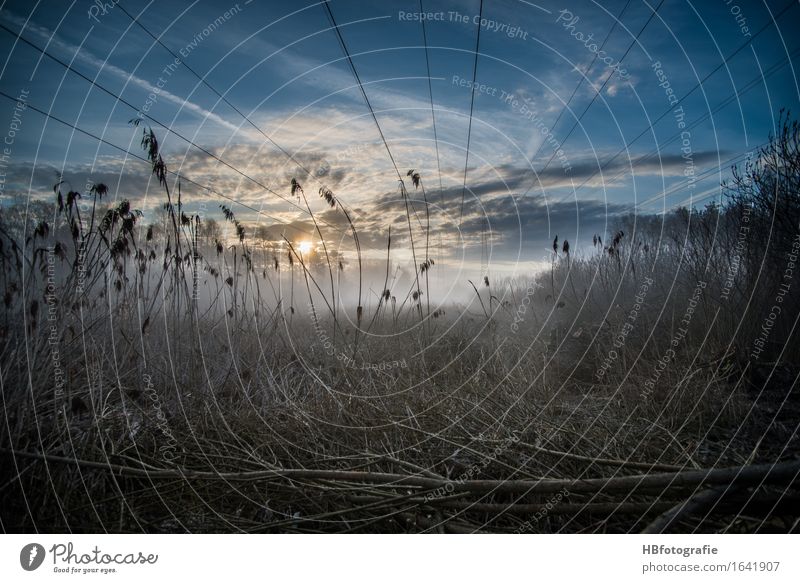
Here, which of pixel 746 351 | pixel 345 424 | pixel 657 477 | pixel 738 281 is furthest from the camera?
pixel 738 281

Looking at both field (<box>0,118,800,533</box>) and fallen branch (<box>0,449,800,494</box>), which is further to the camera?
field (<box>0,118,800,533</box>)

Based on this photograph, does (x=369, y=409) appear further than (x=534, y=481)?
Yes

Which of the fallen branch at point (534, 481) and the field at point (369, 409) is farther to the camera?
the field at point (369, 409)

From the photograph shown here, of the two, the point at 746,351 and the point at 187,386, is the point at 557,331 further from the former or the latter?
the point at 187,386

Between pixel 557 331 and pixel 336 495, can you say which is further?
pixel 557 331

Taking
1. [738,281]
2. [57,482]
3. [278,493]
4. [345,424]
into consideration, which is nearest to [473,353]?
[345,424]

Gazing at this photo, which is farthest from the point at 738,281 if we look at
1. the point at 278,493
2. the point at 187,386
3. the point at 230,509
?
the point at 187,386

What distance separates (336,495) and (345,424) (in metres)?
0.67

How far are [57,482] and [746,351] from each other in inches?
167

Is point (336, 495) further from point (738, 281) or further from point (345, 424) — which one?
point (738, 281)

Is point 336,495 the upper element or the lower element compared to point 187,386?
lower
